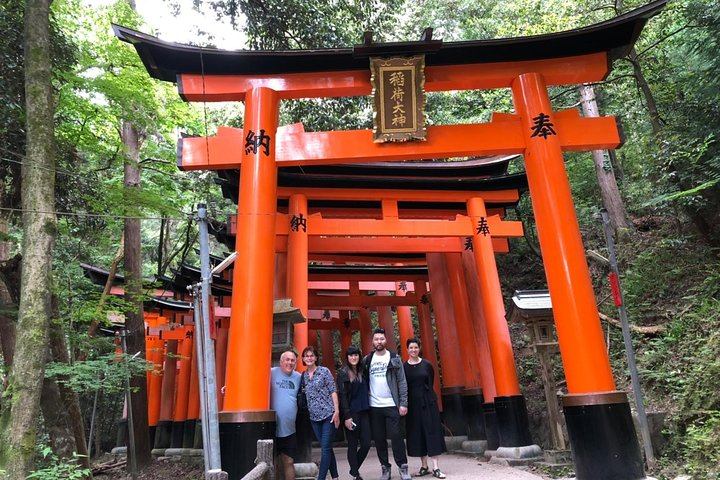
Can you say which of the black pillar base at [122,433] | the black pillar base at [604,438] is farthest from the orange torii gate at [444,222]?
the black pillar base at [122,433]

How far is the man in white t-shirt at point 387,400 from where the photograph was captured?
550 cm

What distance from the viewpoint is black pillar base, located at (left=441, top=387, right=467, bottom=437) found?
1084 centimetres

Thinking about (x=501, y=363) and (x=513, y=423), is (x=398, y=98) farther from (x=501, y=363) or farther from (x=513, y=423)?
(x=513, y=423)

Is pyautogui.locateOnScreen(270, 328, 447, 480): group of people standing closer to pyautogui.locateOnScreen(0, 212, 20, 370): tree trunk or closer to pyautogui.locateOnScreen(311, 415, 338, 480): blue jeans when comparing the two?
pyautogui.locateOnScreen(311, 415, 338, 480): blue jeans

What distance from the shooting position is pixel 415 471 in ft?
21.7

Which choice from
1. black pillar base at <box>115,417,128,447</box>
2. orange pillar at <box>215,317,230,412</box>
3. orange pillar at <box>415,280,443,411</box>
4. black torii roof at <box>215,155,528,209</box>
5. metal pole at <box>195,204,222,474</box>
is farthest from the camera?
black pillar base at <box>115,417,128,447</box>

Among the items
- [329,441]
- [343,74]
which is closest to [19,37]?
[343,74]

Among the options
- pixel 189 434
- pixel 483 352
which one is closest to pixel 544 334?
pixel 483 352

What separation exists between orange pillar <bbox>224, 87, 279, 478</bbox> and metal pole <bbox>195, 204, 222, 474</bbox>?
351mm

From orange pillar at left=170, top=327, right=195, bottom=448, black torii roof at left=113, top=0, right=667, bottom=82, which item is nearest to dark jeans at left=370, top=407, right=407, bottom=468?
black torii roof at left=113, top=0, right=667, bottom=82

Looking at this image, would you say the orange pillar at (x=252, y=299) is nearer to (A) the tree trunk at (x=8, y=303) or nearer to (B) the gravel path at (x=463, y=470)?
(B) the gravel path at (x=463, y=470)

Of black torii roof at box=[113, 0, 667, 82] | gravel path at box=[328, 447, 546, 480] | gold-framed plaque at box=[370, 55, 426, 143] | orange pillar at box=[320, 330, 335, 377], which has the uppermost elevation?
black torii roof at box=[113, 0, 667, 82]

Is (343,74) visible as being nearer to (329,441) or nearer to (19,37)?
(329,441)

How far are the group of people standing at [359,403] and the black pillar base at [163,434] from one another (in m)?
11.3
